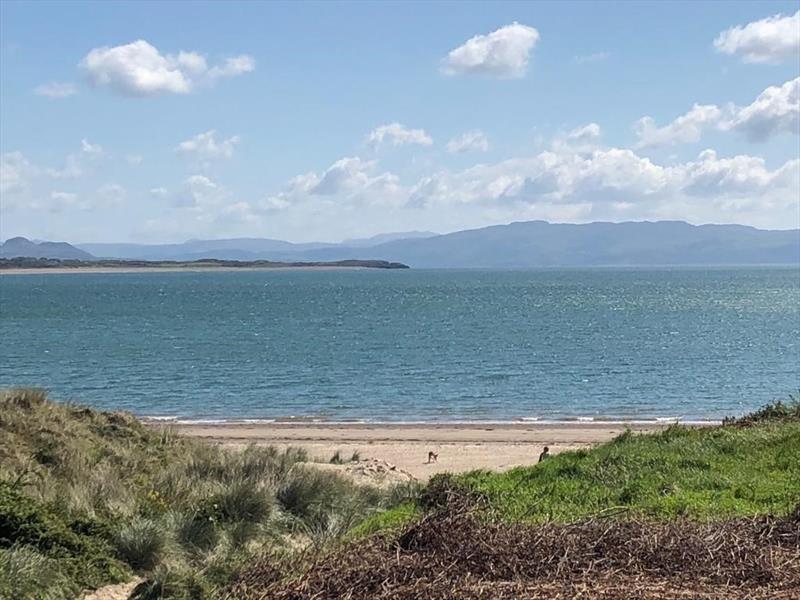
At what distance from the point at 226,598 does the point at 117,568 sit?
3390mm

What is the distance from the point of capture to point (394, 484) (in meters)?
13.4

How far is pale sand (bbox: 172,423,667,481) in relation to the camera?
20875 mm

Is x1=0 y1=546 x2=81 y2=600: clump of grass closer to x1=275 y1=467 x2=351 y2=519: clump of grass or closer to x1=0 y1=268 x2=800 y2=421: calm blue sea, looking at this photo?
x1=275 y1=467 x2=351 y2=519: clump of grass

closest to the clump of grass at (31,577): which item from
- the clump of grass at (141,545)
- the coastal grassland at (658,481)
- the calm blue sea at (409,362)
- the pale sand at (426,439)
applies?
the clump of grass at (141,545)

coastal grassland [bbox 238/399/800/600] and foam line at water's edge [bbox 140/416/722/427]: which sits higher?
coastal grassland [bbox 238/399/800/600]

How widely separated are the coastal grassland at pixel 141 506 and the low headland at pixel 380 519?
0.02m

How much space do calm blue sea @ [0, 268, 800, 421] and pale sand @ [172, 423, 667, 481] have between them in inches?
123

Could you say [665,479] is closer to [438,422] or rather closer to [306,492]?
[306,492]

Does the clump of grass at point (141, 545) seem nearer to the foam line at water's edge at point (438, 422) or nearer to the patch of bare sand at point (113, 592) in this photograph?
the patch of bare sand at point (113, 592)

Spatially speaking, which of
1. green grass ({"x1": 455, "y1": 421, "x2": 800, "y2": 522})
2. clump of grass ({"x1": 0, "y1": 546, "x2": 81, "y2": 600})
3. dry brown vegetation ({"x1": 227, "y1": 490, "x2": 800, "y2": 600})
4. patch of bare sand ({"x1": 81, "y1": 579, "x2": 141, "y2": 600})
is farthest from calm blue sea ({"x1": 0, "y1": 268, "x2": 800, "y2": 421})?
dry brown vegetation ({"x1": 227, "y1": 490, "x2": 800, "y2": 600})

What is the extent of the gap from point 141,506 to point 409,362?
3882cm

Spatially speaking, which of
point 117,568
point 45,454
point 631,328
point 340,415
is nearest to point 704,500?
point 117,568

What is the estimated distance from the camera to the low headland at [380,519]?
5109 millimetres

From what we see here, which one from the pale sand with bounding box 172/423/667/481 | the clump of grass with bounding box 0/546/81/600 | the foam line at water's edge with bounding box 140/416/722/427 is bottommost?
the foam line at water's edge with bounding box 140/416/722/427
